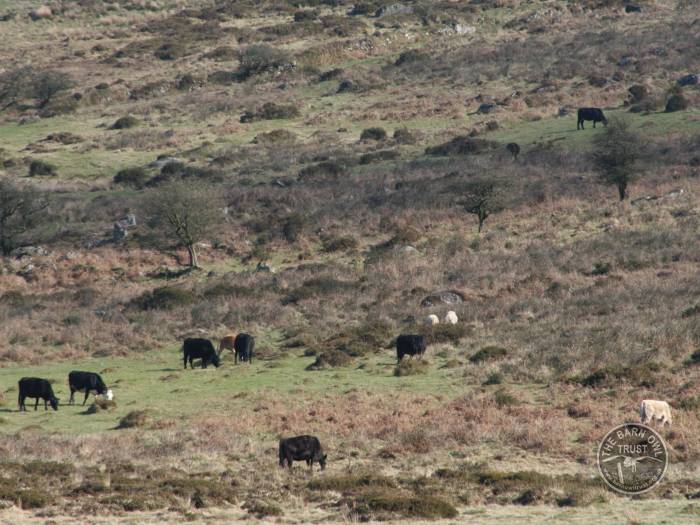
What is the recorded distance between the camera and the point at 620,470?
69.2ft

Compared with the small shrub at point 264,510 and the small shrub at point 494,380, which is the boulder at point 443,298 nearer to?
the small shrub at point 494,380

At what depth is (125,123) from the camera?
83250 millimetres

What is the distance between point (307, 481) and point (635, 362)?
14058mm

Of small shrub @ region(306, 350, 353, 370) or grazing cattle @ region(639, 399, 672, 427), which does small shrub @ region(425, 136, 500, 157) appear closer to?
small shrub @ region(306, 350, 353, 370)

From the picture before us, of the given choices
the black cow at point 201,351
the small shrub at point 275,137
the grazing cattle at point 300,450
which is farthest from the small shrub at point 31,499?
the small shrub at point 275,137

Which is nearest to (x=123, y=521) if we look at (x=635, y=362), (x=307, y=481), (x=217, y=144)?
(x=307, y=481)

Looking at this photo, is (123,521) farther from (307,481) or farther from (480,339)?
(480,339)

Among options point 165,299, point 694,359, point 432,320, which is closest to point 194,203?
point 165,299

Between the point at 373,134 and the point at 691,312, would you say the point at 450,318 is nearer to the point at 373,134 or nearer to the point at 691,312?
the point at 691,312

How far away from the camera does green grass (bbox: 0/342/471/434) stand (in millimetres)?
28469

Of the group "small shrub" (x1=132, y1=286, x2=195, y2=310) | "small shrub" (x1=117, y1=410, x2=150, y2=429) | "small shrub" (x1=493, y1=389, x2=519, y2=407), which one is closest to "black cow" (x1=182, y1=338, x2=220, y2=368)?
"small shrub" (x1=117, y1=410, x2=150, y2=429)

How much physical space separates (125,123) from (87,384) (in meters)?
57.1

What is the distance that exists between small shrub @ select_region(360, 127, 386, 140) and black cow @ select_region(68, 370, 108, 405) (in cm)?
4793

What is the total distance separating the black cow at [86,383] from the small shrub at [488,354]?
42.8 ft
